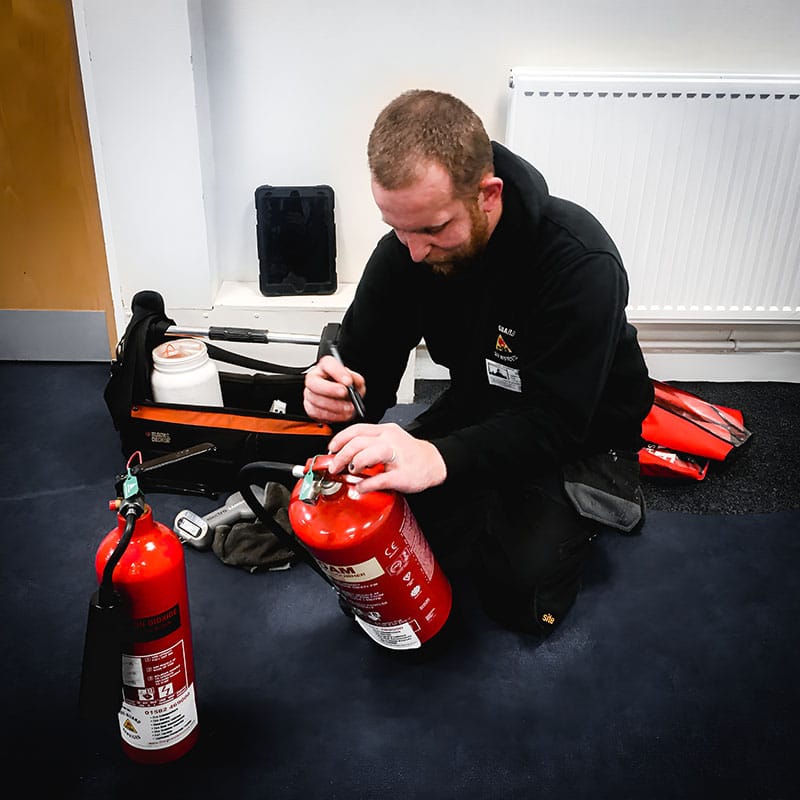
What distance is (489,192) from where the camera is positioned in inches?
50.1

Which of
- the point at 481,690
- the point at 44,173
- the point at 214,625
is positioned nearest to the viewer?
the point at 481,690

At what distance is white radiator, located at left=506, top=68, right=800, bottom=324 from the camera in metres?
2.11

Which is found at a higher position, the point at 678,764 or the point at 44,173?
the point at 44,173

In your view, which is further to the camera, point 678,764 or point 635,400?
point 635,400

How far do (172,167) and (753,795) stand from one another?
6.46 feet

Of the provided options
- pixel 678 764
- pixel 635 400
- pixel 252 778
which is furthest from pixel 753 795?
pixel 252 778

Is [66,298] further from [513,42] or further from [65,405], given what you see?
[513,42]

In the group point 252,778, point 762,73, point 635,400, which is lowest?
point 252,778

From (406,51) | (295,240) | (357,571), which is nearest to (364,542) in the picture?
(357,571)

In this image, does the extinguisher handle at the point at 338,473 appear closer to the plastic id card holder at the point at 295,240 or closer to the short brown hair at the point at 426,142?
the short brown hair at the point at 426,142

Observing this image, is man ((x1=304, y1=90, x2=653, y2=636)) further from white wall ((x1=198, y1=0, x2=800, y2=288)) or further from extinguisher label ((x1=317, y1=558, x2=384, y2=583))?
white wall ((x1=198, y1=0, x2=800, y2=288))

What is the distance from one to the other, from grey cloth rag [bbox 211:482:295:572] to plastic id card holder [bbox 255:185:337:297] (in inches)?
32.2

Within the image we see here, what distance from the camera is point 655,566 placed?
71.3 inches

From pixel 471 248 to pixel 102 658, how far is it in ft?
2.80
